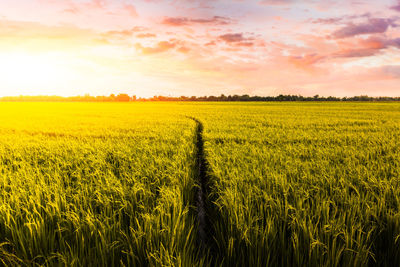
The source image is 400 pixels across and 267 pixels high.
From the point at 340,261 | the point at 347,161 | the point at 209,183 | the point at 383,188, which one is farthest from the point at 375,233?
the point at 347,161

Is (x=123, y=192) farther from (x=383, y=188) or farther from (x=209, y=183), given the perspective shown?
(x=383, y=188)

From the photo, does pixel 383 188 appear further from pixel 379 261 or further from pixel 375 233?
pixel 379 261

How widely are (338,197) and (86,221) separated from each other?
348 centimetres

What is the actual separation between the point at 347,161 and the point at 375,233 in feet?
12.8

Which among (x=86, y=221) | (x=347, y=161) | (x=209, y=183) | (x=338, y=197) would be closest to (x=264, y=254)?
(x=338, y=197)

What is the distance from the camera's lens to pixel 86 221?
109 inches

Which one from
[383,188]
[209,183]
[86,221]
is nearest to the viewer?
[86,221]

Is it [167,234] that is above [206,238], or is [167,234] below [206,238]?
above

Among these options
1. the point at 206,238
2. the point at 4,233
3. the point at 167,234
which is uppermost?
the point at 167,234

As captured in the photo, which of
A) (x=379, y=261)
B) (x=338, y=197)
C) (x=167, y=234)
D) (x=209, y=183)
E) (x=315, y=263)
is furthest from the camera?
(x=209, y=183)

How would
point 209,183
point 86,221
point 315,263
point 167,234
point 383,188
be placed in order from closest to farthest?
point 315,263 → point 167,234 → point 86,221 → point 383,188 → point 209,183

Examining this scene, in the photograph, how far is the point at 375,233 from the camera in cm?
263

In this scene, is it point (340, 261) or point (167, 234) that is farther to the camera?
point (167, 234)

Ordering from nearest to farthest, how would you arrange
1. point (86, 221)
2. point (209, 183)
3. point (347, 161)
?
point (86, 221) → point (209, 183) → point (347, 161)
